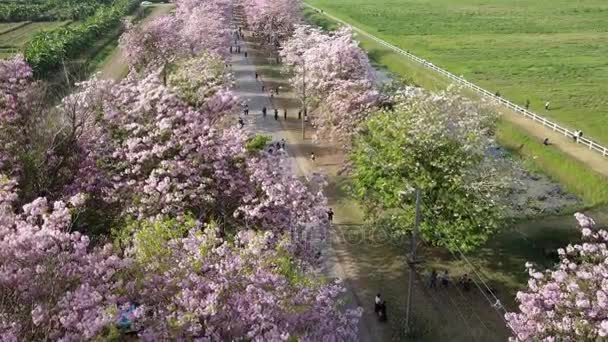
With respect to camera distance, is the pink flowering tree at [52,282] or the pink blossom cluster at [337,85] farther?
the pink blossom cluster at [337,85]

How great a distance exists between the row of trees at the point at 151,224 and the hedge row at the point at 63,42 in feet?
89.3

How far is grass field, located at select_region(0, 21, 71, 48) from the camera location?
7983 cm

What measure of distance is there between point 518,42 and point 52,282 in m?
80.2

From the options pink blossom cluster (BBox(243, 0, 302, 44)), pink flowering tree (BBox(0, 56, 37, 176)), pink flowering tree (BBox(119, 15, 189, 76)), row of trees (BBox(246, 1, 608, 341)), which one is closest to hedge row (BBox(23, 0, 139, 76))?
pink flowering tree (BBox(119, 15, 189, 76))

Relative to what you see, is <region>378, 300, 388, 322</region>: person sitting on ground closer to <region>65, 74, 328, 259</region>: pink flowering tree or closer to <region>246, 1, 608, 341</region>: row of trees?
<region>65, 74, 328, 259</region>: pink flowering tree

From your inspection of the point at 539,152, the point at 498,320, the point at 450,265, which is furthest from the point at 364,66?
the point at 498,320

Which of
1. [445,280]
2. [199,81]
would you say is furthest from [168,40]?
[445,280]

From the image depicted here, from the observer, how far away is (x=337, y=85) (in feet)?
134

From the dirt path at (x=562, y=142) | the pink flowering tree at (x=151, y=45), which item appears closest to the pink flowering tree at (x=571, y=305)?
the dirt path at (x=562, y=142)

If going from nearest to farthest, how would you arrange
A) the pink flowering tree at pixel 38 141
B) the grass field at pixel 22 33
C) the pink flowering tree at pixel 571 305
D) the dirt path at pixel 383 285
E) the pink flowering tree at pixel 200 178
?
the pink flowering tree at pixel 571 305, the pink flowering tree at pixel 200 178, the pink flowering tree at pixel 38 141, the dirt path at pixel 383 285, the grass field at pixel 22 33

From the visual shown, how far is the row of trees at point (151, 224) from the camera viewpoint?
12984 mm

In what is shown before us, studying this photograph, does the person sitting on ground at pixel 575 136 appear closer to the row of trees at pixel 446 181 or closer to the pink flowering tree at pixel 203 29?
the row of trees at pixel 446 181

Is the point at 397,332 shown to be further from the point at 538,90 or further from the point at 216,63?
the point at 538,90

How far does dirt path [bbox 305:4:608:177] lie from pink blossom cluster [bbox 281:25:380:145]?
12540 mm
